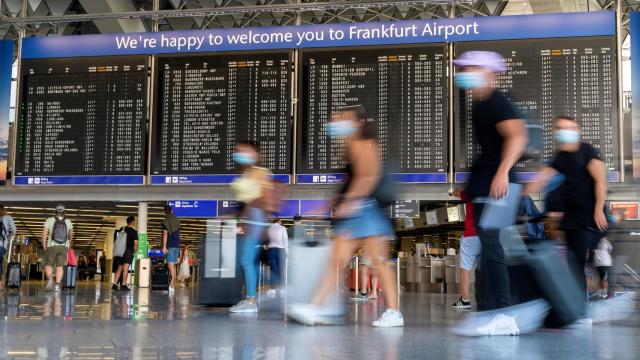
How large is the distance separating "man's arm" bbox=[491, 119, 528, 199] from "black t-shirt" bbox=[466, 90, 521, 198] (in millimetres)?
35

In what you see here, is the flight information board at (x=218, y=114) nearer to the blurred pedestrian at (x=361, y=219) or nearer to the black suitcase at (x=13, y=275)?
the black suitcase at (x=13, y=275)

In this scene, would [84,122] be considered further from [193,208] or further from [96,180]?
[193,208]

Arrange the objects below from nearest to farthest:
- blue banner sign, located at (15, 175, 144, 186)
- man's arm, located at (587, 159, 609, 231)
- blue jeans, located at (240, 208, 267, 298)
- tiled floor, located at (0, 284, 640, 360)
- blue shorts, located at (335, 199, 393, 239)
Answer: tiled floor, located at (0, 284, 640, 360) → blue shorts, located at (335, 199, 393, 239) → man's arm, located at (587, 159, 609, 231) → blue jeans, located at (240, 208, 267, 298) → blue banner sign, located at (15, 175, 144, 186)

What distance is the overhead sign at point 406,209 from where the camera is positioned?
43.7 feet

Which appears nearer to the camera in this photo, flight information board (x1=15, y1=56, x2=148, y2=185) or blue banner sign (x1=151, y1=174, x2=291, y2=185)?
blue banner sign (x1=151, y1=174, x2=291, y2=185)

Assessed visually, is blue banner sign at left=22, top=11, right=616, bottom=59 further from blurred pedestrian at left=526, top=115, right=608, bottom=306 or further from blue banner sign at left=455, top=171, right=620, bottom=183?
blurred pedestrian at left=526, top=115, right=608, bottom=306

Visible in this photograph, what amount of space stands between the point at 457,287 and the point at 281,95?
23.6 feet

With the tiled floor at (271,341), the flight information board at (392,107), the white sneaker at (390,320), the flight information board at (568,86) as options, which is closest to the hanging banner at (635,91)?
the flight information board at (568,86)

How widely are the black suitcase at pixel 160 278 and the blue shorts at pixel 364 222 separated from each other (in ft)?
35.3

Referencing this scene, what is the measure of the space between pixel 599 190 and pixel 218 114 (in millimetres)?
8245

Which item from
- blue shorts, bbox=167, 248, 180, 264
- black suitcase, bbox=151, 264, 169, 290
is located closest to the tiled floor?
blue shorts, bbox=167, 248, 180, 264

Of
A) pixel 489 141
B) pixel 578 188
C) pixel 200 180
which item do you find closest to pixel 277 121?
pixel 200 180

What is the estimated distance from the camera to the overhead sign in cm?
1331

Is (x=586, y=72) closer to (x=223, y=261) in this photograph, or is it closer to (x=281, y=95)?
(x=281, y=95)
